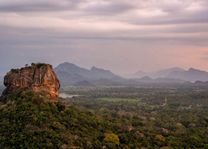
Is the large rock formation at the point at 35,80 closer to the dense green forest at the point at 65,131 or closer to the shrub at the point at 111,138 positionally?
the dense green forest at the point at 65,131

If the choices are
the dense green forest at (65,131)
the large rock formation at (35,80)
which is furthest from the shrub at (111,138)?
the large rock formation at (35,80)

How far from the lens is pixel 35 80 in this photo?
77.6 meters

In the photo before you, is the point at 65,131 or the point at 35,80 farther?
the point at 35,80

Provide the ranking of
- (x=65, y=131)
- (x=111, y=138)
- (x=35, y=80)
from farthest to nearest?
(x=35, y=80), (x=111, y=138), (x=65, y=131)

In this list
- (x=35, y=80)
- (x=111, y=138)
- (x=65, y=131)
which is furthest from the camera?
(x=35, y=80)

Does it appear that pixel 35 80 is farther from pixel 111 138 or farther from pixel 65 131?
pixel 111 138

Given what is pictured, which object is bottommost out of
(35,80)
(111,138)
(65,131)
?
(111,138)

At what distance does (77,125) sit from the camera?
224 ft

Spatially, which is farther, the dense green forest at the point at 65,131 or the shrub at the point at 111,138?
the shrub at the point at 111,138

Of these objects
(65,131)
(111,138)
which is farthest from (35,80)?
(111,138)

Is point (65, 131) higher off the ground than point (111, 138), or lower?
higher

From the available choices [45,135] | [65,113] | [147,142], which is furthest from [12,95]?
[147,142]

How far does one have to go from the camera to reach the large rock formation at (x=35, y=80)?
77.2 meters

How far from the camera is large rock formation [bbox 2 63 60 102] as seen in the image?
3039 inches
